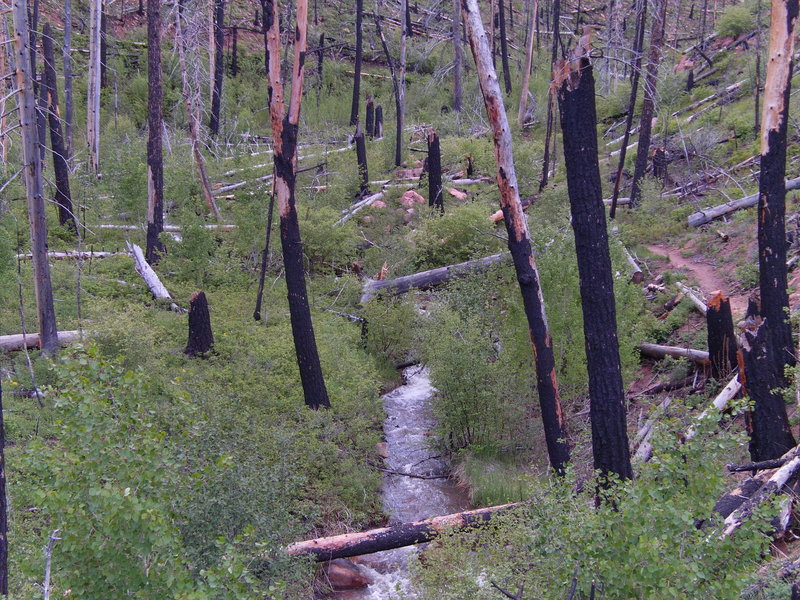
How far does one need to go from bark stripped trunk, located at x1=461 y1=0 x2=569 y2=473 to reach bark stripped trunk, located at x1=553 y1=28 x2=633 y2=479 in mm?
1332

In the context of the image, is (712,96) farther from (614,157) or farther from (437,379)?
(437,379)

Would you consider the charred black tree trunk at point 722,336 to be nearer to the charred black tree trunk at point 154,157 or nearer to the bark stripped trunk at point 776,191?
the bark stripped trunk at point 776,191

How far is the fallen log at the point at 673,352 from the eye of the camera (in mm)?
10414

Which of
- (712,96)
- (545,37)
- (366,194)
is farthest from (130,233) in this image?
(545,37)

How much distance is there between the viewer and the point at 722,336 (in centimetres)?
980

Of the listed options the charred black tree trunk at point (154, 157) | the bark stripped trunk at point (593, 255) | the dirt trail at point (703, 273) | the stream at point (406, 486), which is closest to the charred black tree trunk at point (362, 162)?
the charred black tree trunk at point (154, 157)

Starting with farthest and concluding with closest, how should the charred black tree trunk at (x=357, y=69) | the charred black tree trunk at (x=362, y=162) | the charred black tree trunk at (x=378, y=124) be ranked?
the charred black tree trunk at (x=378, y=124), the charred black tree trunk at (x=357, y=69), the charred black tree trunk at (x=362, y=162)

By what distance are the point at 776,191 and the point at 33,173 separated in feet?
31.7

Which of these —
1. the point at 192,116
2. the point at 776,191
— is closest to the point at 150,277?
the point at 192,116

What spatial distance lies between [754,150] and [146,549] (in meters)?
19.9

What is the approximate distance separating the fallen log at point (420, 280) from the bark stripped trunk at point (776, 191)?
19.6ft

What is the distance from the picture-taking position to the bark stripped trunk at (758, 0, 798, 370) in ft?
25.1

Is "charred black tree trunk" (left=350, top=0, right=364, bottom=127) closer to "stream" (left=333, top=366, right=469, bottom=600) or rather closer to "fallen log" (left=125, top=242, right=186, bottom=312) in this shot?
"fallen log" (left=125, top=242, right=186, bottom=312)

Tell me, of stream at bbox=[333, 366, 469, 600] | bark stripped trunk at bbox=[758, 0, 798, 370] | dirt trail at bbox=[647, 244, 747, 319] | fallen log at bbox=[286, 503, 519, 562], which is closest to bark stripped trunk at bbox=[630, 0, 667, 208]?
dirt trail at bbox=[647, 244, 747, 319]
